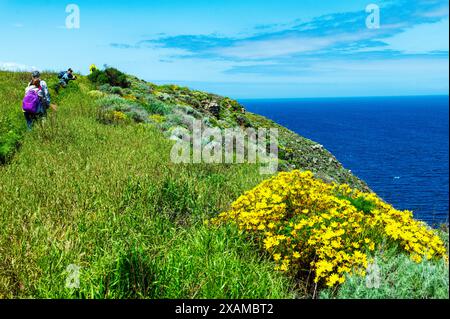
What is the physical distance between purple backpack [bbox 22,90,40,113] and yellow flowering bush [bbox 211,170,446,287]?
29.1ft

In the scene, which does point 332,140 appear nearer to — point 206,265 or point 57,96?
point 57,96

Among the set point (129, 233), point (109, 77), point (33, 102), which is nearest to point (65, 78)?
point (109, 77)

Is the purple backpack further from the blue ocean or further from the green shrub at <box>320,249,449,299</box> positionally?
the blue ocean

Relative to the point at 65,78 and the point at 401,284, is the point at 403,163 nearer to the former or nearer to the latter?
the point at 65,78

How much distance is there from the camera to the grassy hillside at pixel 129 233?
398cm

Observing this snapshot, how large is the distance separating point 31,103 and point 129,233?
9.03 m

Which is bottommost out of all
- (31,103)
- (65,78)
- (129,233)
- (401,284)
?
(401,284)

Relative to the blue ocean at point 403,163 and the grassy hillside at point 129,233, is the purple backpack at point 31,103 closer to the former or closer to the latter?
the grassy hillside at point 129,233

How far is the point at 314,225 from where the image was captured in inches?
207

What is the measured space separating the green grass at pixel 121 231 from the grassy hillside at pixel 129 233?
2cm

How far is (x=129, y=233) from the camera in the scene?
5.02 meters

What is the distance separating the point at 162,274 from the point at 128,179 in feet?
10.1

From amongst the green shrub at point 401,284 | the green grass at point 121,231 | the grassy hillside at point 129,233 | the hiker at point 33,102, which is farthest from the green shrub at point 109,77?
the green shrub at point 401,284
